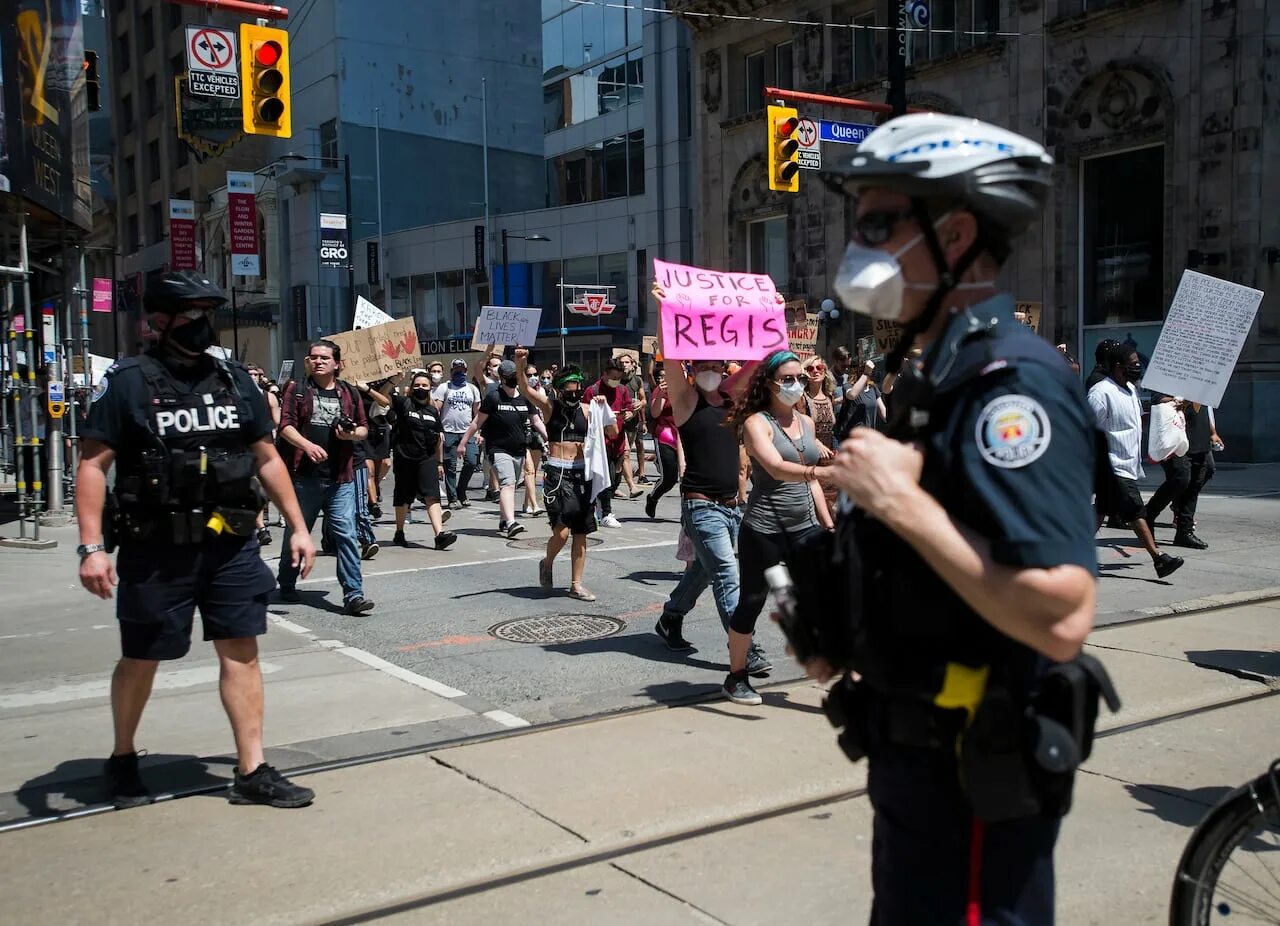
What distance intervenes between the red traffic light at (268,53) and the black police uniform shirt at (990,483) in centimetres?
1197

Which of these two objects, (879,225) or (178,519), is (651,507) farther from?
(879,225)

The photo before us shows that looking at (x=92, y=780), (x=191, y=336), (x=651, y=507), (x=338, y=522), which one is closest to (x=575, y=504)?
(x=338, y=522)

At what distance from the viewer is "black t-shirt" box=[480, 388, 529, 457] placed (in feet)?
43.1

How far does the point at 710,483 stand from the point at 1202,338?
462cm

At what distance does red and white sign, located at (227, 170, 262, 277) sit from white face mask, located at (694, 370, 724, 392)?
104ft

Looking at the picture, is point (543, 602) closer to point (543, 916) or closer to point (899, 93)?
point (543, 916)

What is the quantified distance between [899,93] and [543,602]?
386 inches

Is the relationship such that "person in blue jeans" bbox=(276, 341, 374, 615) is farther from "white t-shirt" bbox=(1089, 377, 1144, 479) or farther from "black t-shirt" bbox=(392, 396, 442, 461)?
"white t-shirt" bbox=(1089, 377, 1144, 479)

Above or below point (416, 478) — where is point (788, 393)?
above

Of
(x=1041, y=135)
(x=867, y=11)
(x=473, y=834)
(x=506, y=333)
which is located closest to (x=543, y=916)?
(x=473, y=834)

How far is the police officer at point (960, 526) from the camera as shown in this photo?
179 cm

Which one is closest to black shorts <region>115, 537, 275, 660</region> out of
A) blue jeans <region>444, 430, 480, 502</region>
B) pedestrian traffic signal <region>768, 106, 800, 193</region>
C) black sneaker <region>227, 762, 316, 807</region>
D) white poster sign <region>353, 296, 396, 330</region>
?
black sneaker <region>227, 762, 316, 807</region>

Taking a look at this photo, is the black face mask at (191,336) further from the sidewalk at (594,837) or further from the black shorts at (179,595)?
the sidewalk at (594,837)

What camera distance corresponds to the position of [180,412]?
14.8 feet
